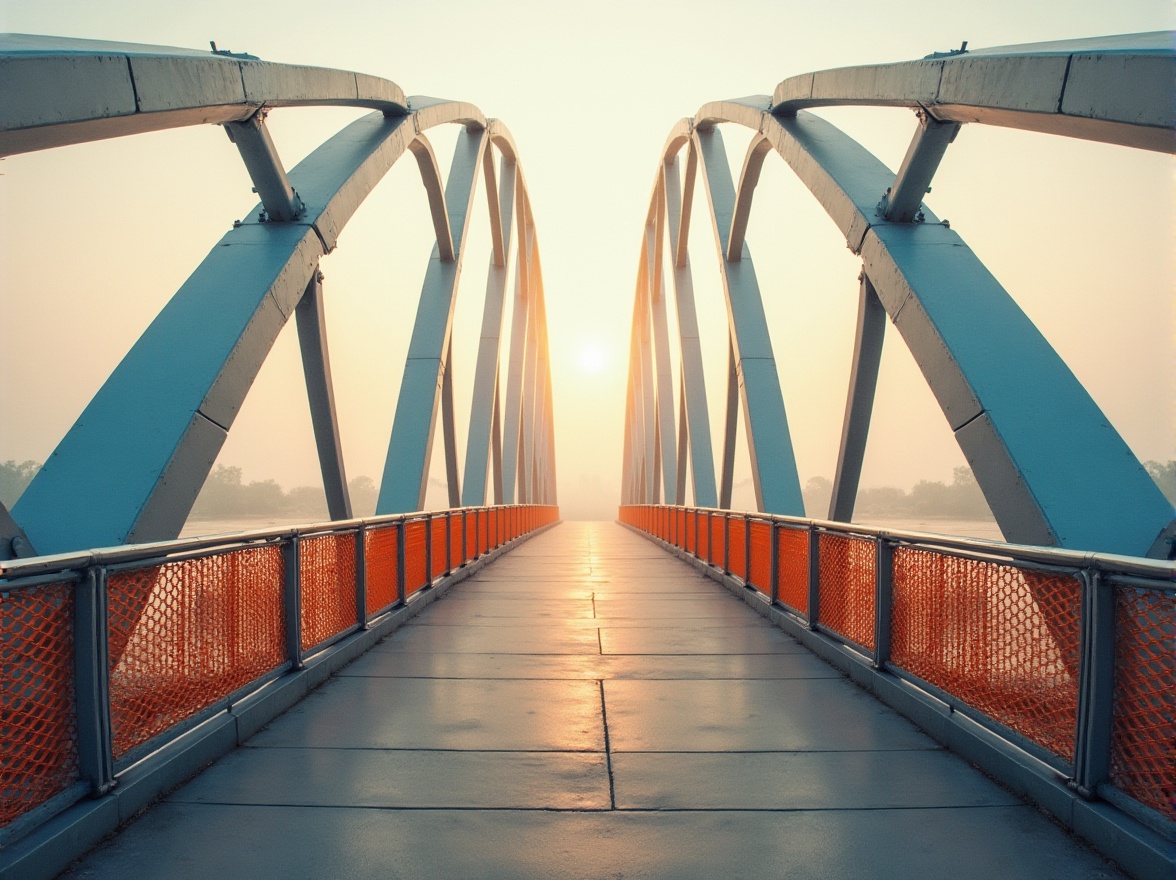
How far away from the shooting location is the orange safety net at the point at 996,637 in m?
3.66

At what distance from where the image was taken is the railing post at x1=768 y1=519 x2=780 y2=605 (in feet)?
29.3

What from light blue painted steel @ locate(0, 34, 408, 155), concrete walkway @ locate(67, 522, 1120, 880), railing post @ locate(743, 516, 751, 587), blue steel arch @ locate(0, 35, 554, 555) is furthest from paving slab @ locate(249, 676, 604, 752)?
railing post @ locate(743, 516, 751, 587)

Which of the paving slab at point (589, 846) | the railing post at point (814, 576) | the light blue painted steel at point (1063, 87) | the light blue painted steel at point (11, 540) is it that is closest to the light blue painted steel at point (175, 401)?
the light blue painted steel at point (11, 540)

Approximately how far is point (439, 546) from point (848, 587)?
628cm

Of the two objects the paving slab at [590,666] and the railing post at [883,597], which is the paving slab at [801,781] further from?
the paving slab at [590,666]

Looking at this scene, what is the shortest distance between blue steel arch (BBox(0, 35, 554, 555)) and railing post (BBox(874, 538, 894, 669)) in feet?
16.7

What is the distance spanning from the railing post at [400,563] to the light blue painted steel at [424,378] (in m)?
4.27

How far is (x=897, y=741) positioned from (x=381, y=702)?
9.77 feet

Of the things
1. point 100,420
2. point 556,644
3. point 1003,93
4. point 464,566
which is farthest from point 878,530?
point 464,566

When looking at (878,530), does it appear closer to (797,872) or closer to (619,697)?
(619,697)

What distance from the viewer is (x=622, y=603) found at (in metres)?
10.5

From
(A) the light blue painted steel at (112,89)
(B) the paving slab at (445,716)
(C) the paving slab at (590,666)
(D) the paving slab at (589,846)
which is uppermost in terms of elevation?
(A) the light blue painted steel at (112,89)

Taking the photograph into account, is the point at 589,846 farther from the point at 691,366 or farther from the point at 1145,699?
the point at 691,366

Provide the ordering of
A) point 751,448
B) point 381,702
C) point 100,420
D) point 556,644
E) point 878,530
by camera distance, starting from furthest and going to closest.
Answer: point 751,448 → point 556,644 → point 100,420 → point 878,530 → point 381,702
